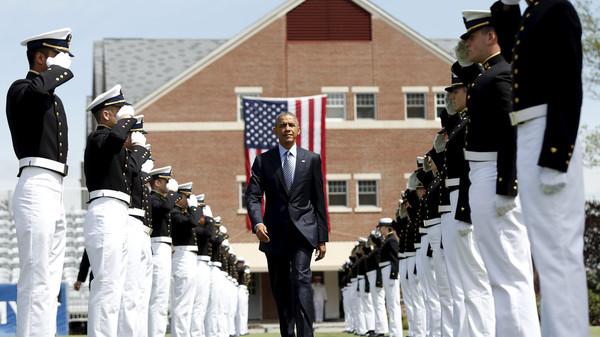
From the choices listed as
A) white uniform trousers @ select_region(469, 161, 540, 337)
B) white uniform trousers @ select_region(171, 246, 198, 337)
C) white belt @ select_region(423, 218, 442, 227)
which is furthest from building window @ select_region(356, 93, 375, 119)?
white uniform trousers @ select_region(469, 161, 540, 337)

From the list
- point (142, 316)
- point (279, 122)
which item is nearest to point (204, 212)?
point (142, 316)

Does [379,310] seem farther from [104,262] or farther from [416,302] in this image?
[104,262]

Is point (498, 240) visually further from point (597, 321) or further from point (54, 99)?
point (597, 321)

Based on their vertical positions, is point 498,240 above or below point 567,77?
below

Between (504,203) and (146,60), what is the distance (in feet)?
165

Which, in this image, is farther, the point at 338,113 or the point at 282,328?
the point at 338,113

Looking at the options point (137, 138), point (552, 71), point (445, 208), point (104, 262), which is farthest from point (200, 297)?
point (552, 71)

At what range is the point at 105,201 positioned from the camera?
10.2 m

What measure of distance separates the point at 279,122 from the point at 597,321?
873 inches

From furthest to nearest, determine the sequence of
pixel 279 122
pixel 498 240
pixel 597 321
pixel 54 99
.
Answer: pixel 597 321 → pixel 279 122 → pixel 54 99 → pixel 498 240

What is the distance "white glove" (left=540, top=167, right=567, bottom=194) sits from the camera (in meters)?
5.73

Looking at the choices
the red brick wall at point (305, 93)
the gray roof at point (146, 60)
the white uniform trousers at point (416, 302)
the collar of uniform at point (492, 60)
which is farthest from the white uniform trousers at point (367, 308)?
the gray roof at point (146, 60)

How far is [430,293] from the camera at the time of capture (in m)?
16.0

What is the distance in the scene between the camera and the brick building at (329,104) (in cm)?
4819
